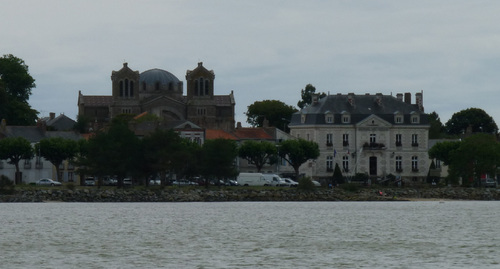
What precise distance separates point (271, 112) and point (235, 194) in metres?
74.6

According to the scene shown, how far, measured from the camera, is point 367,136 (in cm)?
14825

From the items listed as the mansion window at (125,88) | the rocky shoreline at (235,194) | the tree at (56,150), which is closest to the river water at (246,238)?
the rocky shoreline at (235,194)

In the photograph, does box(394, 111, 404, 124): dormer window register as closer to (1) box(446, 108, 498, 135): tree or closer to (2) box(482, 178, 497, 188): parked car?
(2) box(482, 178, 497, 188): parked car

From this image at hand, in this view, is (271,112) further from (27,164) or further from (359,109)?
(27,164)

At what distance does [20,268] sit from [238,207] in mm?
53407

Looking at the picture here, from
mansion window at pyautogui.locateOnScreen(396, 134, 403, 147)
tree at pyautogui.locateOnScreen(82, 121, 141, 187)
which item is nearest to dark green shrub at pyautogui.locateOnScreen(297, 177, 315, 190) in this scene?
tree at pyautogui.locateOnScreen(82, 121, 141, 187)

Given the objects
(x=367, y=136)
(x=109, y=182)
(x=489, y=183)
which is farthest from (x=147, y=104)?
(x=489, y=183)

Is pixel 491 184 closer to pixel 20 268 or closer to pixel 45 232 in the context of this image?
pixel 45 232

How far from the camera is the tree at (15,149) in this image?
126 m

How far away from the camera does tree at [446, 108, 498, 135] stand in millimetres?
190000

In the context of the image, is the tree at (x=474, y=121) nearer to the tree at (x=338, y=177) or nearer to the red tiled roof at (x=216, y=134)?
the red tiled roof at (x=216, y=134)

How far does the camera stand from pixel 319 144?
482 feet

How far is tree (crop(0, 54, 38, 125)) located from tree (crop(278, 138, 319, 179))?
32.7m

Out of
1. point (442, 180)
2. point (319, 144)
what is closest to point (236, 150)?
point (319, 144)
